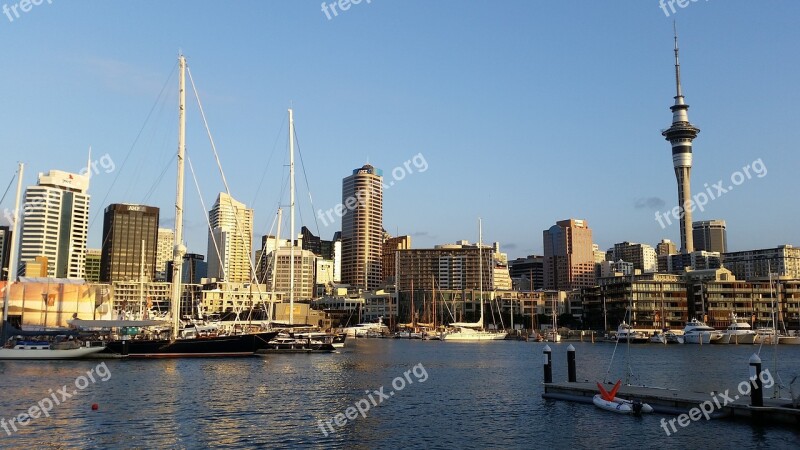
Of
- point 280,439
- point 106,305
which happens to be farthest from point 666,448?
point 106,305

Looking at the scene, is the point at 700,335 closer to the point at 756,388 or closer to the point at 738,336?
the point at 738,336

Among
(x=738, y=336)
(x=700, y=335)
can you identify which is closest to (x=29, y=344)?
(x=700, y=335)

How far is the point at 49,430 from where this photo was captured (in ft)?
122

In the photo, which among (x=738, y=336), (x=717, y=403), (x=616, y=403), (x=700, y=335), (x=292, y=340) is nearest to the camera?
(x=717, y=403)

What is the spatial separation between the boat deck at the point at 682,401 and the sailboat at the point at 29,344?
6363cm

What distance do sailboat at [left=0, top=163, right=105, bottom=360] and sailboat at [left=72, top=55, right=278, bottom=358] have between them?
3330 mm

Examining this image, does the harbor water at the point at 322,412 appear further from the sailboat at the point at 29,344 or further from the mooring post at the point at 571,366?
the sailboat at the point at 29,344

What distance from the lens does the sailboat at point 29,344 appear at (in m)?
86.1

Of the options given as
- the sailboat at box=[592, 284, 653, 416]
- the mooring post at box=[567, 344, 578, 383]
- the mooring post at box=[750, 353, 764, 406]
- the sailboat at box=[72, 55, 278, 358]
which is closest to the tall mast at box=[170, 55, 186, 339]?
the sailboat at box=[72, 55, 278, 358]

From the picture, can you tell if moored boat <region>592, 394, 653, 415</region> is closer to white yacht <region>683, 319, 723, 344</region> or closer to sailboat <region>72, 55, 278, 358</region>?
sailboat <region>72, 55, 278, 358</region>

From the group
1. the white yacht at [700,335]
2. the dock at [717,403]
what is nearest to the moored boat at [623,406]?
the dock at [717,403]

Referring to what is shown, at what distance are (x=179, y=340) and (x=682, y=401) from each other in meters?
67.4

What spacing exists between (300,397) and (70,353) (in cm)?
4916

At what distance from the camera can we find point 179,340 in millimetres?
90438
